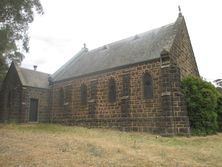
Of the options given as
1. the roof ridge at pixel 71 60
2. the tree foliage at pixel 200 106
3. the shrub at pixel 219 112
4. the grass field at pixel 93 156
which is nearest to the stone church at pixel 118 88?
the roof ridge at pixel 71 60

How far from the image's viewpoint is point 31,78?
30.9 meters

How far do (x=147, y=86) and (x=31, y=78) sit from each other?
17.5 meters

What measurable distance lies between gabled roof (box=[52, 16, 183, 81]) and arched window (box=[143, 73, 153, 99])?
1591mm

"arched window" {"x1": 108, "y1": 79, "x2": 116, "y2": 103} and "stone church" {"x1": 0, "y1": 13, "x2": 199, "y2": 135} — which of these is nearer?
"stone church" {"x1": 0, "y1": 13, "x2": 199, "y2": 135}

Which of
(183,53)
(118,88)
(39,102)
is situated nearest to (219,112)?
(183,53)

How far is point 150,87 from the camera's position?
20062 mm

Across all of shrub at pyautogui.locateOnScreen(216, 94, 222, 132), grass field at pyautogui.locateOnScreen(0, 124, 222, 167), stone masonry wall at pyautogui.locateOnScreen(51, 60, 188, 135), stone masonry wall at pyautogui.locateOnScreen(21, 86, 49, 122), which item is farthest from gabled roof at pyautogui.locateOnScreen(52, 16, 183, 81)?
grass field at pyautogui.locateOnScreen(0, 124, 222, 167)

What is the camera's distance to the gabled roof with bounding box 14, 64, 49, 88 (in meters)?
29.5

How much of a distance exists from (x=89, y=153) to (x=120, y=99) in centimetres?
1137

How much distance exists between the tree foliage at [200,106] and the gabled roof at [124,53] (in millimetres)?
3955

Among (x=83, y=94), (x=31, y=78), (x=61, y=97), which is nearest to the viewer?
(x=83, y=94)

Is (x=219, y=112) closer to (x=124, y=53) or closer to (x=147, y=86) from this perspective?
(x=147, y=86)

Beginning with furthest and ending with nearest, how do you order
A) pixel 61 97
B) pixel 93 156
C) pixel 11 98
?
1. pixel 11 98
2. pixel 61 97
3. pixel 93 156

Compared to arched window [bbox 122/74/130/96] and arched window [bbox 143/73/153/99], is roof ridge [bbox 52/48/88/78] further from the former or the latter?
arched window [bbox 143/73/153/99]
